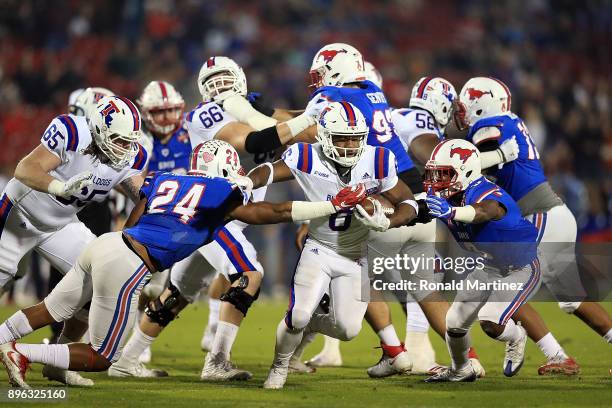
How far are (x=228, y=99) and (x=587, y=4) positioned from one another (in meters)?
11.4

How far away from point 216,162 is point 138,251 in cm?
71

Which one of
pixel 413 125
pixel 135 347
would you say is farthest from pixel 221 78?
pixel 135 347

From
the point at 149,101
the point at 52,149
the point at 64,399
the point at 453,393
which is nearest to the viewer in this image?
the point at 64,399

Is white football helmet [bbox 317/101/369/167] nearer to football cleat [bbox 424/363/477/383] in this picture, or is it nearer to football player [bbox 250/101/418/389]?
football player [bbox 250/101/418/389]

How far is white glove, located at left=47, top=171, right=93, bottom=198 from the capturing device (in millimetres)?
6262

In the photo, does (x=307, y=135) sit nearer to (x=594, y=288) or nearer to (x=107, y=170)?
(x=107, y=170)

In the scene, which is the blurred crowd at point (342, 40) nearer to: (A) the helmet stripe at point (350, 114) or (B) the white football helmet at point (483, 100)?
(B) the white football helmet at point (483, 100)

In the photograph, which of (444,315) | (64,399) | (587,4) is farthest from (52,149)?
(587,4)

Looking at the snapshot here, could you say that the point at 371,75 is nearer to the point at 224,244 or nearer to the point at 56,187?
the point at 224,244

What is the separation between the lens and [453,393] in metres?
6.09

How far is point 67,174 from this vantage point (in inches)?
266

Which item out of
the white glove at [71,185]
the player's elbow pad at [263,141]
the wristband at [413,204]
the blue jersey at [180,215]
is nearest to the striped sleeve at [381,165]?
the wristband at [413,204]

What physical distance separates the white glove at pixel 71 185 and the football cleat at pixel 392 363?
2283 millimetres

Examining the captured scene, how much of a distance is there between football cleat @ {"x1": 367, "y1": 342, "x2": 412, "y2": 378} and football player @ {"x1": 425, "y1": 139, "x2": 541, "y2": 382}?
A: 30cm
